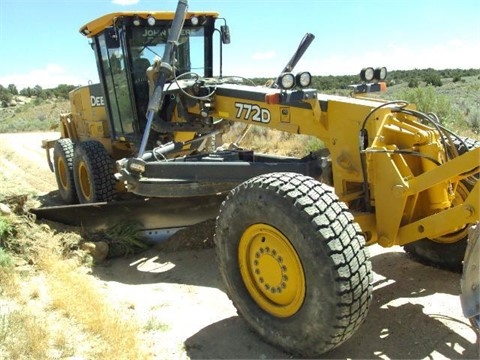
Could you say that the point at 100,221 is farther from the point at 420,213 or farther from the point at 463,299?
the point at 463,299

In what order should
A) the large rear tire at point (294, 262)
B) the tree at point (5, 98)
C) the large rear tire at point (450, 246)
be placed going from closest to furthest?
the large rear tire at point (294, 262)
the large rear tire at point (450, 246)
the tree at point (5, 98)

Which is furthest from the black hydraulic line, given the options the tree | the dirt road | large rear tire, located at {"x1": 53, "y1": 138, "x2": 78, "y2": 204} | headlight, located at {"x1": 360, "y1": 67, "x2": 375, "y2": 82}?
the tree

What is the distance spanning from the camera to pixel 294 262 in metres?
3.56

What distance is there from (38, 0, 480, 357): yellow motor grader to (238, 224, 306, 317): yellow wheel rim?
0.01 meters

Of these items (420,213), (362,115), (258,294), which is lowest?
(258,294)

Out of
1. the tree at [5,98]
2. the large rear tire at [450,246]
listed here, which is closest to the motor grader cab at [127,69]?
the large rear tire at [450,246]

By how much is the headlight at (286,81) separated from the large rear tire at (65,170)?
15.5ft

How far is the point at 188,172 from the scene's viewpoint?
5.38 meters

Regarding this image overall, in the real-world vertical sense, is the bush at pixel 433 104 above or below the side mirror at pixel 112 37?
below

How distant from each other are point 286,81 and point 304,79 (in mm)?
168

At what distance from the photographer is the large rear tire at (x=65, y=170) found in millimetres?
8039

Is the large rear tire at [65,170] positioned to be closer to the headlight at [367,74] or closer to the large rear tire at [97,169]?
the large rear tire at [97,169]

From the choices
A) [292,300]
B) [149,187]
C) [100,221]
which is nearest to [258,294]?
[292,300]

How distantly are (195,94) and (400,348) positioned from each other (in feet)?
12.2
